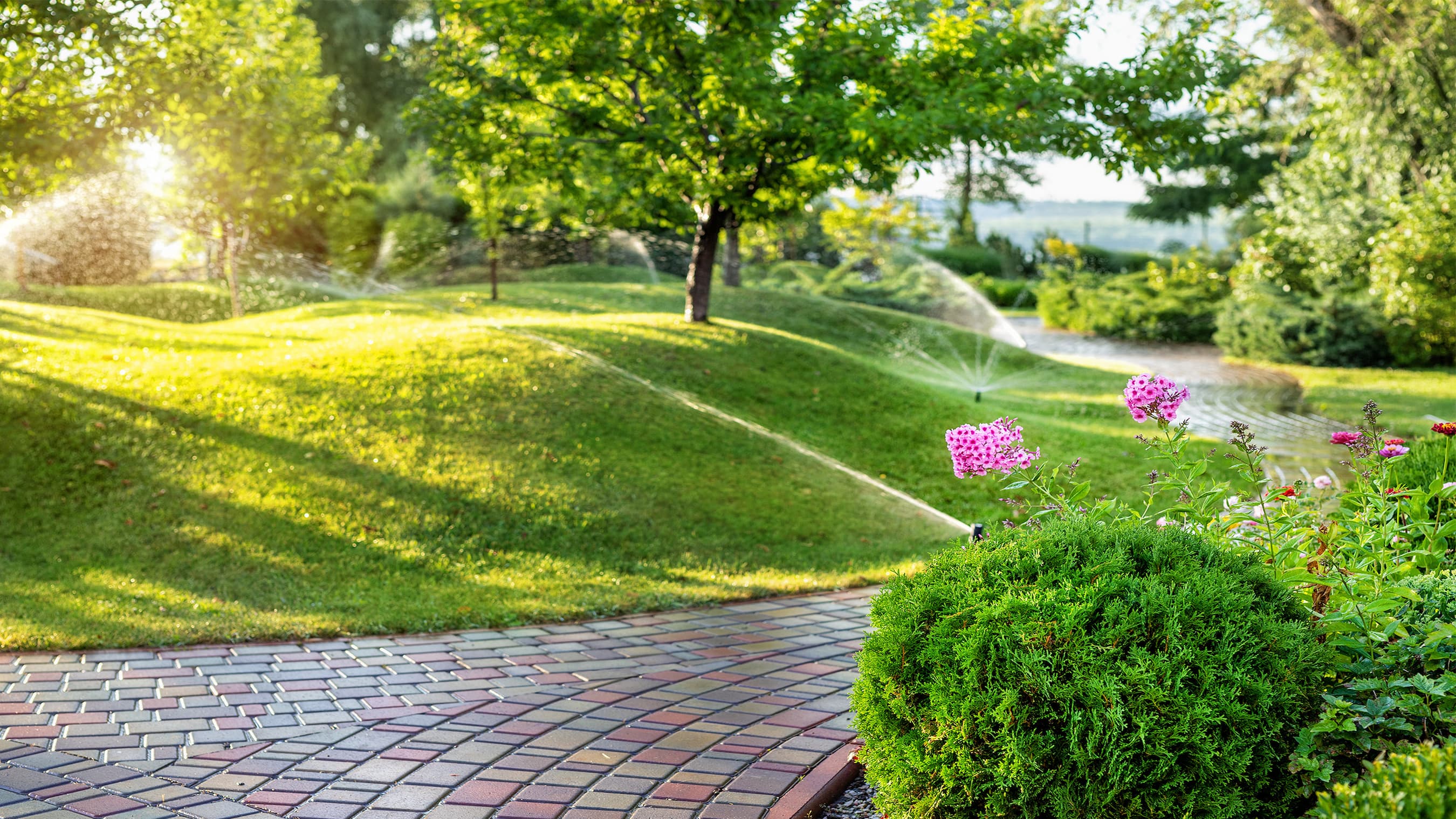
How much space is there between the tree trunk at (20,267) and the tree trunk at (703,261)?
14.9 m

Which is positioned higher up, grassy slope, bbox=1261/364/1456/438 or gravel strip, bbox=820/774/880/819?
grassy slope, bbox=1261/364/1456/438

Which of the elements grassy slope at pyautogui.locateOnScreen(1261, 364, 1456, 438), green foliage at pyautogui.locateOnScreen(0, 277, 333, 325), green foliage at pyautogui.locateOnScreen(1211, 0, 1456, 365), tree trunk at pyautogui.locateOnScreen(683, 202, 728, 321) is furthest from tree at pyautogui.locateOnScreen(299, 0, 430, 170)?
grassy slope at pyautogui.locateOnScreen(1261, 364, 1456, 438)

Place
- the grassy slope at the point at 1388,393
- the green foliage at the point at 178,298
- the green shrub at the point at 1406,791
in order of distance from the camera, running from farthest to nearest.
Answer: the green foliage at the point at 178,298 < the grassy slope at the point at 1388,393 < the green shrub at the point at 1406,791

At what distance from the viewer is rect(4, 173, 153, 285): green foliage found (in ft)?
79.0

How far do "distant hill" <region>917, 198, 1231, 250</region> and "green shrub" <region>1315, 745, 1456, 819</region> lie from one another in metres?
32.8

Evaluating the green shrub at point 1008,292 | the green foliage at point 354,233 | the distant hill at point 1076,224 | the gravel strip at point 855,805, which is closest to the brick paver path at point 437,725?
the gravel strip at point 855,805

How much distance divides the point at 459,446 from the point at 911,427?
17.2 ft

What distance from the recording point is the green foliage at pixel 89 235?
79.0ft

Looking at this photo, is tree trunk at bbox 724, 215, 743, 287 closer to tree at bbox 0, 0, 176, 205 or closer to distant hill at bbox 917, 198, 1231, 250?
tree at bbox 0, 0, 176, 205

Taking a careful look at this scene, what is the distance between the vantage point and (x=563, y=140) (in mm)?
12242

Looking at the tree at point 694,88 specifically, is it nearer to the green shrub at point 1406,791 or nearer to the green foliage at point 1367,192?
the green foliage at point 1367,192

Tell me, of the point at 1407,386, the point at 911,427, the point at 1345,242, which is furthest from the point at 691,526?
the point at 1345,242

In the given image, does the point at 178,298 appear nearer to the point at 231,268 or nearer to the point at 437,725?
the point at 231,268

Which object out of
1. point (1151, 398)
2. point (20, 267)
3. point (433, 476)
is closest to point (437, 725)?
point (1151, 398)
